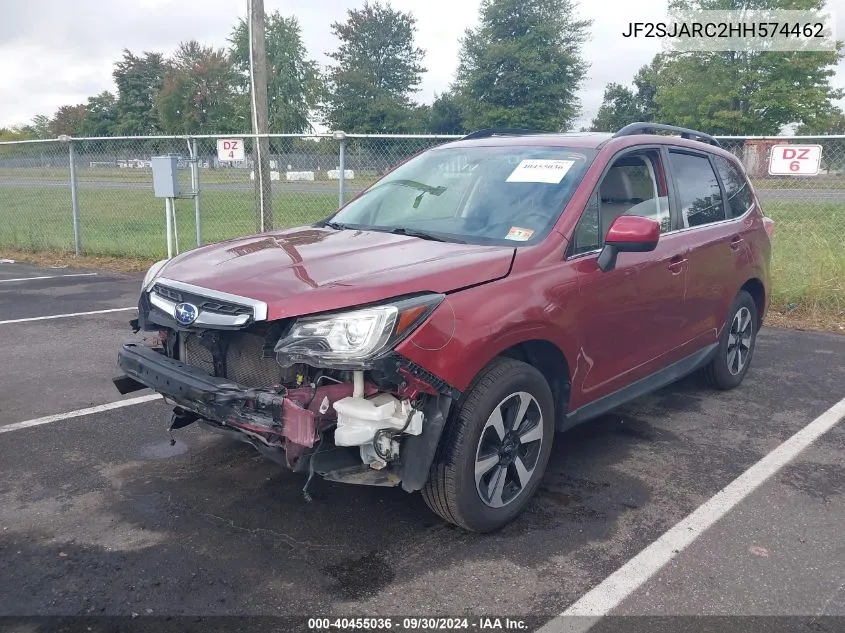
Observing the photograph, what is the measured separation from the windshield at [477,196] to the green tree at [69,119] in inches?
2759

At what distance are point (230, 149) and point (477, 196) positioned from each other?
671 cm

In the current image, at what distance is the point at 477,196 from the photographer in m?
4.14

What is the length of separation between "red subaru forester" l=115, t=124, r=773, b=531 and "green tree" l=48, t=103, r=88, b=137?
7064cm

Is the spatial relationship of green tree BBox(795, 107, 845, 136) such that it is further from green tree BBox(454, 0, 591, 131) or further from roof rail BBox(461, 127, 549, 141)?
roof rail BBox(461, 127, 549, 141)

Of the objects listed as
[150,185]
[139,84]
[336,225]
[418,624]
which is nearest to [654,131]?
[336,225]

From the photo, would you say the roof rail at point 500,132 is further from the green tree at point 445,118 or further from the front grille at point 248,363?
the green tree at point 445,118

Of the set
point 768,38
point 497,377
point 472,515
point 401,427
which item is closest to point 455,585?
point 472,515

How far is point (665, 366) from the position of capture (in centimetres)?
467

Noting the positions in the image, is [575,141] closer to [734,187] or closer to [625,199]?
[625,199]

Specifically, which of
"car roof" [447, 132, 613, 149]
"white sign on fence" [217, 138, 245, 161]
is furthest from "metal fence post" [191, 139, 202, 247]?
"car roof" [447, 132, 613, 149]

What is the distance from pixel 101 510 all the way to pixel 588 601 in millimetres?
2311

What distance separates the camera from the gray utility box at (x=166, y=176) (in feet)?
32.4

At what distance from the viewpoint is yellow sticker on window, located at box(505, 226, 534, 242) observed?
369 centimetres

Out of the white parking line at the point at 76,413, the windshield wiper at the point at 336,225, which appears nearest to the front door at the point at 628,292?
the windshield wiper at the point at 336,225
